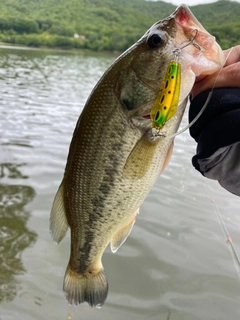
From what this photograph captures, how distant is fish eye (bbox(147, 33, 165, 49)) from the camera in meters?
1.55

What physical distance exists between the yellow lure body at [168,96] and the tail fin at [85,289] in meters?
1.18

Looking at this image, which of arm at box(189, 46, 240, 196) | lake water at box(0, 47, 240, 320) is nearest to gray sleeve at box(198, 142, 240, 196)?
arm at box(189, 46, 240, 196)

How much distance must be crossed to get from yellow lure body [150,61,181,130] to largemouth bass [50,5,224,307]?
2.0 inches

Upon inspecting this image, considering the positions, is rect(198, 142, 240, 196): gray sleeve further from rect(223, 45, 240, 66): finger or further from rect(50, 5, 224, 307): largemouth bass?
rect(223, 45, 240, 66): finger

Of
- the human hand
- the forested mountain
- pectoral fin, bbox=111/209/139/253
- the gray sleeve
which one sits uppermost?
the human hand

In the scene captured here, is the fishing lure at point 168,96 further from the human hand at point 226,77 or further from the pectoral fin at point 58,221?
the pectoral fin at point 58,221

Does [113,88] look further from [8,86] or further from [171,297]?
[8,86]

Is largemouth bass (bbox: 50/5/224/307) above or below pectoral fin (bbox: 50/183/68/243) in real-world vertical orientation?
above

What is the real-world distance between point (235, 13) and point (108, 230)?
2640cm

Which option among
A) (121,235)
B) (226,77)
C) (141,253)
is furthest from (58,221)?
(141,253)

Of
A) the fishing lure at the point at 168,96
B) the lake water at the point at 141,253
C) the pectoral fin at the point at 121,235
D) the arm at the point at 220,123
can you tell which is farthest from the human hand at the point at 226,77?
the lake water at the point at 141,253

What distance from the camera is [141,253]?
4359mm

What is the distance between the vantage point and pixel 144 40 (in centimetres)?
162

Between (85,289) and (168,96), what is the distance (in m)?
1.32
